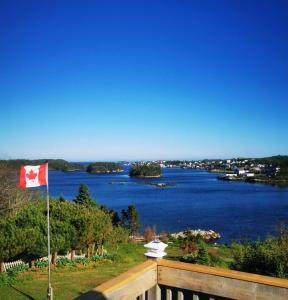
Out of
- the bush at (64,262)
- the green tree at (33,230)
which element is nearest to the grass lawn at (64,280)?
→ the bush at (64,262)

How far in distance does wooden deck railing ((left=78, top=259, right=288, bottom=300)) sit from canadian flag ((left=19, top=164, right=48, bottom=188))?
678 centimetres

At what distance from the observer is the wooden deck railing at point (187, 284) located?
287 centimetres

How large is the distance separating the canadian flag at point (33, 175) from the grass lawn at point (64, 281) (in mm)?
3910

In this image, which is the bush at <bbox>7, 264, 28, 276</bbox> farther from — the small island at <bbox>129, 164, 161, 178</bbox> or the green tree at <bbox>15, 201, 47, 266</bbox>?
the small island at <bbox>129, 164, 161, 178</bbox>

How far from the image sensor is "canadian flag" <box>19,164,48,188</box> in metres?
9.52

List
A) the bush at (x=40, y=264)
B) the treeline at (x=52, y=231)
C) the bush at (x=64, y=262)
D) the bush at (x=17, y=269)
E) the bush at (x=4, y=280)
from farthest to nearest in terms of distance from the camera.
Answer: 1. the bush at (x=64, y=262)
2. the bush at (x=40, y=264)
3. the treeline at (x=52, y=231)
4. the bush at (x=17, y=269)
5. the bush at (x=4, y=280)

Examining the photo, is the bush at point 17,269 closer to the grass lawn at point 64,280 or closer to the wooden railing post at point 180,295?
the grass lawn at point 64,280

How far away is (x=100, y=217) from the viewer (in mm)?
20062

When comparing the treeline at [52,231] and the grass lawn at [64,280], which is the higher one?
the treeline at [52,231]

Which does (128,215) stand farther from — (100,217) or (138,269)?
(138,269)

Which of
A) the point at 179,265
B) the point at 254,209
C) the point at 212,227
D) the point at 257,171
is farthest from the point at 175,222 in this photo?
the point at 257,171

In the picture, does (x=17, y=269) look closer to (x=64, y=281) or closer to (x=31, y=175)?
(x=64, y=281)

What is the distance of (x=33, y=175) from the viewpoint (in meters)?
9.79

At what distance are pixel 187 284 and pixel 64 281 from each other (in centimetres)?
1115
